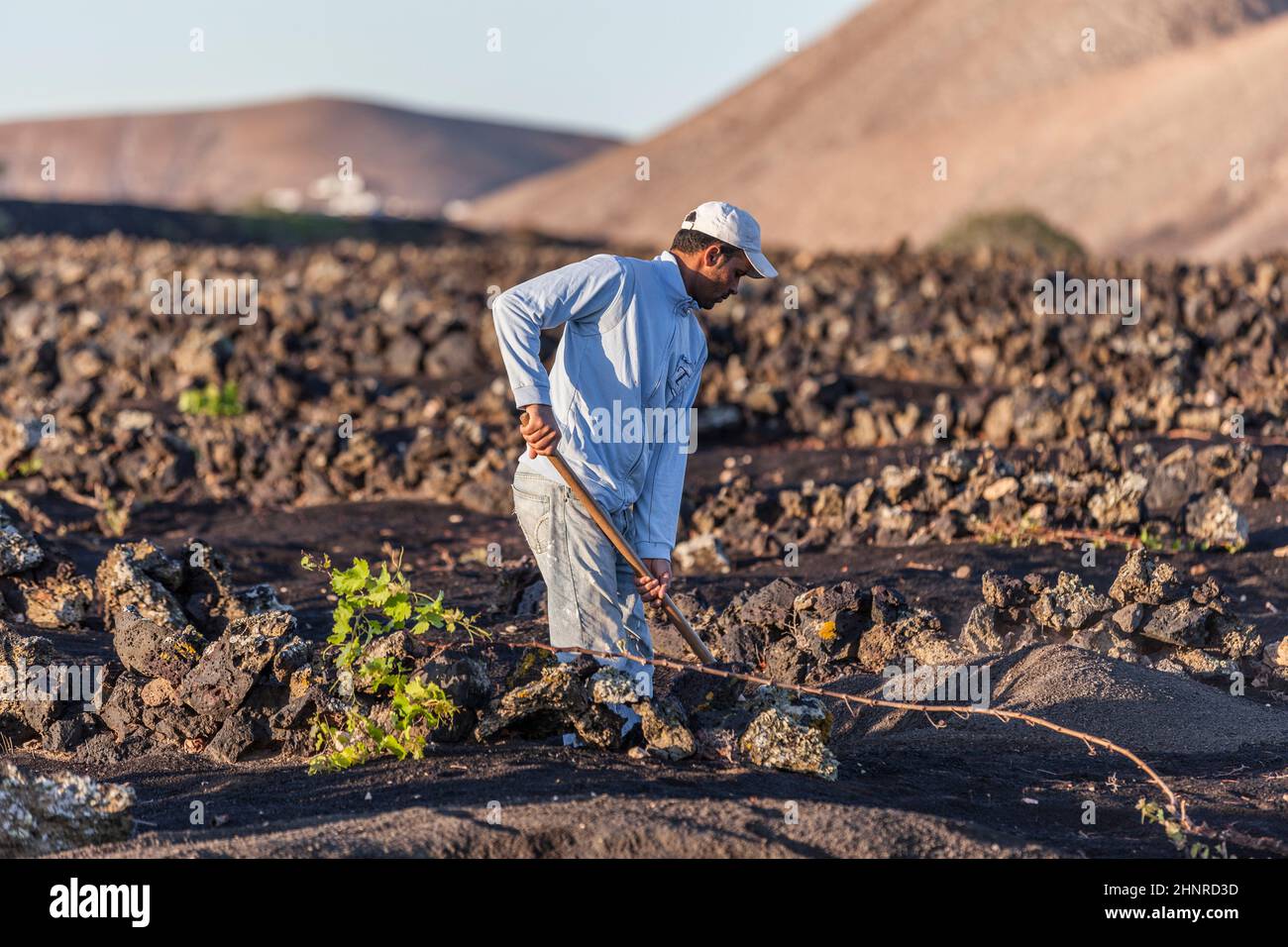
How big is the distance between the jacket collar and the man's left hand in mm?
869

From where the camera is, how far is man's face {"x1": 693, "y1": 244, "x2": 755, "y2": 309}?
5828 millimetres

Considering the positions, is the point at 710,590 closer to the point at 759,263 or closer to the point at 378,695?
the point at 378,695

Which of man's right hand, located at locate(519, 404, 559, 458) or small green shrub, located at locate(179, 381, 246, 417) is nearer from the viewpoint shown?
man's right hand, located at locate(519, 404, 559, 458)

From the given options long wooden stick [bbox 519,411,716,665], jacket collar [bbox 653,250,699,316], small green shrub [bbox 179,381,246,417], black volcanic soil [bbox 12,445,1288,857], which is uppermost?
jacket collar [bbox 653,250,699,316]

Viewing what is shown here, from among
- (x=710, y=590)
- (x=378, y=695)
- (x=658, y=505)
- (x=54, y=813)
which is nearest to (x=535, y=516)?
(x=658, y=505)

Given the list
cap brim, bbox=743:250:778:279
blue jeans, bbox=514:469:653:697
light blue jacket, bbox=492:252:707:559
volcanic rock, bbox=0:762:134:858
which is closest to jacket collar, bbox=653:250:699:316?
light blue jacket, bbox=492:252:707:559

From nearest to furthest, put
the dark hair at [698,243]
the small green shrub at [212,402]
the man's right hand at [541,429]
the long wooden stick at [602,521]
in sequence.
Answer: the man's right hand at [541,429] < the long wooden stick at [602,521] < the dark hair at [698,243] < the small green shrub at [212,402]

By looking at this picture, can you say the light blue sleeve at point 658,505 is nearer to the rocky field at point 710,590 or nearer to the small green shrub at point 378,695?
the rocky field at point 710,590

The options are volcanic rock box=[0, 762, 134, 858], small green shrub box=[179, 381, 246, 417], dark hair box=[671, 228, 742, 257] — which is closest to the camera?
volcanic rock box=[0, 762, 134, 858]

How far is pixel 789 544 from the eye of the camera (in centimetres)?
951

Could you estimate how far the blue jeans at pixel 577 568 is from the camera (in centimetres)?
586

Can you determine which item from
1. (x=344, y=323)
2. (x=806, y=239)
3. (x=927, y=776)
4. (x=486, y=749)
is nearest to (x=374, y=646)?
(x=486, y=749)

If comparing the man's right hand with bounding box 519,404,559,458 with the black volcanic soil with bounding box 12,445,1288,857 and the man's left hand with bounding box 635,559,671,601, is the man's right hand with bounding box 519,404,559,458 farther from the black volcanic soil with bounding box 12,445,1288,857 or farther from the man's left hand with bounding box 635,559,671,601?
the black volcanic soil with bounding box 12,445,1288,857

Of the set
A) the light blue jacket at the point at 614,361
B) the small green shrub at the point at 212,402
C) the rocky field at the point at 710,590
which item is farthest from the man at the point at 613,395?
the small green shrub at the point at 212,402
